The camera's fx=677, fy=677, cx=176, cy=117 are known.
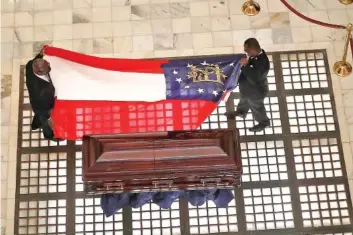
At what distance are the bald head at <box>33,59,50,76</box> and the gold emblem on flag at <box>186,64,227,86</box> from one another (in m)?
1.54

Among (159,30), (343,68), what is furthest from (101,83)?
(343,68)

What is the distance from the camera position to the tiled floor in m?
8.48

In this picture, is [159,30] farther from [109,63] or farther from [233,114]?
[233,114]

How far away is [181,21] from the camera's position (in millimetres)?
8688

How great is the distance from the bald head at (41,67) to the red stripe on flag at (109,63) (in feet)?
0.81

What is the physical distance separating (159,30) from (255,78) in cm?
164

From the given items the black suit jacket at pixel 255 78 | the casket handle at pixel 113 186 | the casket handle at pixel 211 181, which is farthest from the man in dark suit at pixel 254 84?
the casket handle at pixel 113 186

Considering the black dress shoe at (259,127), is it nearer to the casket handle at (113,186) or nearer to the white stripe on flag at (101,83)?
the white stripe on flag at (101,83)

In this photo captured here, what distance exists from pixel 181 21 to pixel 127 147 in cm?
231

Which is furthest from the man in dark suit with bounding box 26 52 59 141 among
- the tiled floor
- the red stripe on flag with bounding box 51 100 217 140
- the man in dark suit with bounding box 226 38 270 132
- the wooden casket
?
the man in dark suit with bounding box 226 38 270 132

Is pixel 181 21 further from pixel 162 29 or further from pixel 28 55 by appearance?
pixel 28 55

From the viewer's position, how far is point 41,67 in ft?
23.7

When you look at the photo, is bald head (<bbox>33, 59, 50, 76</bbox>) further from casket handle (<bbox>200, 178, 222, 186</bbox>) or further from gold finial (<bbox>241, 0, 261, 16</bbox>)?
gold finial (<bbox>241, 0, 261, 16</bbox>)

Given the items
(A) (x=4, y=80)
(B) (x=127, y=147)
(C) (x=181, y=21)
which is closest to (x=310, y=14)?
(C) (x=181, y=21)
